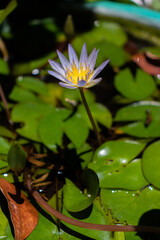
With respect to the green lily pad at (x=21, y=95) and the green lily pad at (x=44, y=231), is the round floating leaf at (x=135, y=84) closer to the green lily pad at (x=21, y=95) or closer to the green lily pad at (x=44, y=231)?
the green lily pad at (x=21, y=95)

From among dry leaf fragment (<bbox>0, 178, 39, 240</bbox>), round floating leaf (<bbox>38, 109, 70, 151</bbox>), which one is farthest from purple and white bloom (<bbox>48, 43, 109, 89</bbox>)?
dry leaf fragment (<bbox>0, 178, 39, 240</bbox>)

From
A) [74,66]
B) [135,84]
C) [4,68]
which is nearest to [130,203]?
[74,66]

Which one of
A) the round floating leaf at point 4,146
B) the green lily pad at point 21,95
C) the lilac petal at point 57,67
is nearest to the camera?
the lilac petal at point 57,67

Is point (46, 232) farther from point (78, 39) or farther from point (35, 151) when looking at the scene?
point (78, 39)

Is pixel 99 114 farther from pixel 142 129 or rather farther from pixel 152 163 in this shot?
pixel 152 163

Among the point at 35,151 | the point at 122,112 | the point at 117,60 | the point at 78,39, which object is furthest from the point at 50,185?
the point at 78,39

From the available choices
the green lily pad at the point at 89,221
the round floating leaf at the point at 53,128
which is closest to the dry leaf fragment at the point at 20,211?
the green lily pad at the point at 89,221

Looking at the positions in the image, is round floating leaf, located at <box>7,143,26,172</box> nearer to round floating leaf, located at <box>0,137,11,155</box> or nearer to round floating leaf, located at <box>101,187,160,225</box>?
round floating leaf, located at <box>0,137,11,155</box>
